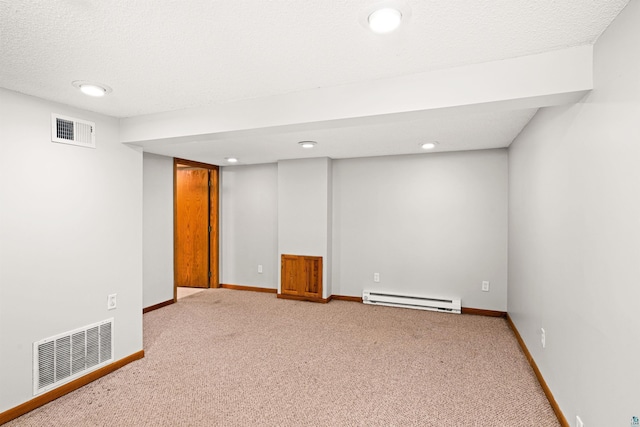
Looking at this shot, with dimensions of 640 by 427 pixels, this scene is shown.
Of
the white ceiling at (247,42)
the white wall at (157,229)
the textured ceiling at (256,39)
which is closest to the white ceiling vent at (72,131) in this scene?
the white ceiling at (247,42)

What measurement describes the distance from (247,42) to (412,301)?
→ 398 centimetres

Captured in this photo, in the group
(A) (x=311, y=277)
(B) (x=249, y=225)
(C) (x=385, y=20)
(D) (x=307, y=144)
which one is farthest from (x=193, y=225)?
(C) (x=385, y=20)

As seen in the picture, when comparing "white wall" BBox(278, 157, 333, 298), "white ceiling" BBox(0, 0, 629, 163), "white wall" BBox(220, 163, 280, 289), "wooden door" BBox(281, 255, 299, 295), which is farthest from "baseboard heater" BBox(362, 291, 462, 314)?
"white ceiling" BBox(0, 0, 629, 163)

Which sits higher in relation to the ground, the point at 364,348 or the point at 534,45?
the point at 534,45

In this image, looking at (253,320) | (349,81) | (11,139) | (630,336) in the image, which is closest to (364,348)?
(253,320)

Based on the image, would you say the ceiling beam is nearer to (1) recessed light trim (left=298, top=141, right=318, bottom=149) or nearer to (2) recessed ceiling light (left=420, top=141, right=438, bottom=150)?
(1) recessed light trim (left=298, top=141, right=318, bottom=149)

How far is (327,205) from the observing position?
4.85 m

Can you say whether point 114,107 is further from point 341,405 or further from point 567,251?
point 567,251

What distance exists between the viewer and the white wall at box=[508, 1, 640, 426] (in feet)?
4.23

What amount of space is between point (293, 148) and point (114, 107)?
2062 mm

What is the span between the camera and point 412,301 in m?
4.54

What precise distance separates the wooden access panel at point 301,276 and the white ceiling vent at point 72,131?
3070 millimetres

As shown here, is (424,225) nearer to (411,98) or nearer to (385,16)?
(411,98)

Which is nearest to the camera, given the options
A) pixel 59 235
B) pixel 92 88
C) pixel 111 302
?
pixel 92 88
